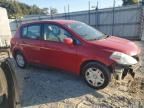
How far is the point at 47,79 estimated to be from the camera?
641 cm

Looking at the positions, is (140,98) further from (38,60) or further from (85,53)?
(38,60)

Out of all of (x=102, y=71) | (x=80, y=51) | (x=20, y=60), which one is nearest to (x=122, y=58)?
(x=102, y=71)

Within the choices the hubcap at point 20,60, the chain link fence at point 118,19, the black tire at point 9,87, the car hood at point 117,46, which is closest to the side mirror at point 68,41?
the car hood at point 117,46

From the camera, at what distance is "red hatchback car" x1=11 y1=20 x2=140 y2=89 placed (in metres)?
5.08

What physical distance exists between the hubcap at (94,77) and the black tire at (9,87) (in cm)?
286

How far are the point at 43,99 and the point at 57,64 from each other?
1.34 meters

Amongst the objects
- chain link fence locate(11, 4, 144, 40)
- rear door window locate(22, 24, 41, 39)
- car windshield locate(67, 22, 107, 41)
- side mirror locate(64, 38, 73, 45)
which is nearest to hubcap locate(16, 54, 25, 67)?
rear door window locate(22, 24, 41, 39)

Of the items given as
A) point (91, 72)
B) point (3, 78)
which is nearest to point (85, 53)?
point (91, 72)

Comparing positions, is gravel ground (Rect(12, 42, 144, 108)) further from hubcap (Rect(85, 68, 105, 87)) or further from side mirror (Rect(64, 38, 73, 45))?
side mirror (Rect(64, 38, 73, 45))

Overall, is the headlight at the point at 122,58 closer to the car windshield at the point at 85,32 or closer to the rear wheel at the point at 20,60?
the car windshield at the point at 85,32

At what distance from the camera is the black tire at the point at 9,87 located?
2574 millimetres

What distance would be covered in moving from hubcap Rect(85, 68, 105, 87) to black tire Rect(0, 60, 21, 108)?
9.37 ft

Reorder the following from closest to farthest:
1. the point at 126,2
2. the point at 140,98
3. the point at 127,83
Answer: the point at 140,98 < the point at 127,83 < the point at 126,2

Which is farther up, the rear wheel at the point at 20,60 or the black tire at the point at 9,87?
the black tire at the point at 9,87
